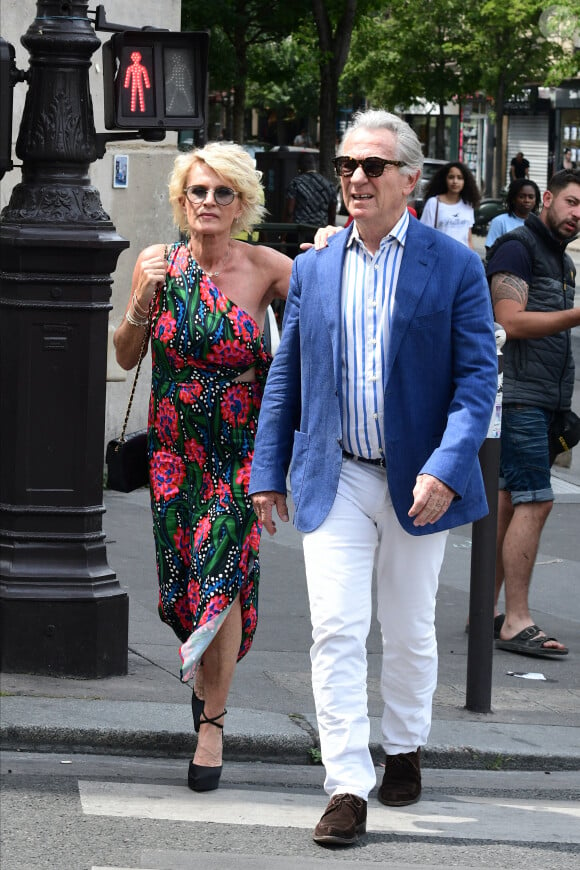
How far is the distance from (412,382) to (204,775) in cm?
144

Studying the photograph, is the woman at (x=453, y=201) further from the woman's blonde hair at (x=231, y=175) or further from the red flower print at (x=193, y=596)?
the red flower print at (x=193, y=596)

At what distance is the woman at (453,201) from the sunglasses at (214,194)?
12.4 meters

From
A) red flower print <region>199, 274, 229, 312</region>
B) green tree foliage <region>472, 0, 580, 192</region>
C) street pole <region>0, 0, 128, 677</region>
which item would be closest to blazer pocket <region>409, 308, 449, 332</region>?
red flower print <region>199, 274, 229, 312</region>

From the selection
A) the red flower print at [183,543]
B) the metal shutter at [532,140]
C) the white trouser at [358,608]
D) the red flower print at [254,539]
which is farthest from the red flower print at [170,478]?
the metal shutter at [532,140]

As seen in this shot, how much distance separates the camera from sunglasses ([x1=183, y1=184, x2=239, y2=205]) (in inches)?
196

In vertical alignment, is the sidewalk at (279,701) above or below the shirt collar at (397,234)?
below

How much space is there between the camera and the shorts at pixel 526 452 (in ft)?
22.5

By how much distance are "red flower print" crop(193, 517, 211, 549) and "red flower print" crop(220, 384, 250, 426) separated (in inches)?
12.3

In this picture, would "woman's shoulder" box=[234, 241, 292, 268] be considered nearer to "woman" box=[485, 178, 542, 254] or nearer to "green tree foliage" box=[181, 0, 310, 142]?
"woman" box=[485, 178, 542, 254]

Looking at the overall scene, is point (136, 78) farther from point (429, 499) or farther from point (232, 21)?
point (232, 21)

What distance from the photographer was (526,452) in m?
6.86

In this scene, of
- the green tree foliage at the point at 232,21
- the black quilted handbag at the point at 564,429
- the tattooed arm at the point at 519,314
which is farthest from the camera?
the green tree foliage at the point at 232,21

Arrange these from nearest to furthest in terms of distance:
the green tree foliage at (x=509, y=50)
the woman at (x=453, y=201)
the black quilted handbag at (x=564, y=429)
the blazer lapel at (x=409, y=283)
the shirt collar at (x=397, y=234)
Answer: the blazer lapel at (x=409, y=283) → the shirt collar at (x=397, y=234) → the black quilted handbag at (x=564, y=429) → the woman at (x=453, y=201) → the green tree foliage at (x=509, y=50)

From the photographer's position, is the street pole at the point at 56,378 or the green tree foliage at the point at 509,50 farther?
the green tree foliage at the point at 509,50
